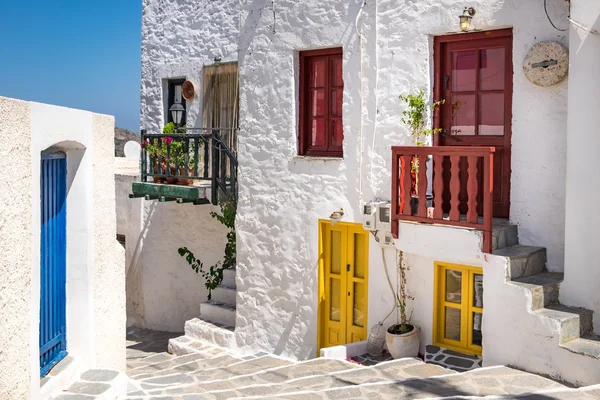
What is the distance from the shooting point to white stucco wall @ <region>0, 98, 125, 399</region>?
454cm

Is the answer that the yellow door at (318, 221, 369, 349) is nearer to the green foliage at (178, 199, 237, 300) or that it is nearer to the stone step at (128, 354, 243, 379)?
the stone step at (128, 354, 243, 379)

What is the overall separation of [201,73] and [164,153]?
2.25 m

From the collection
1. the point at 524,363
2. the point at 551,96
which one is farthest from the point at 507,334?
the point at 551,96

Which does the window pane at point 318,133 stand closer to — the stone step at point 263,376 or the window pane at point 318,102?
the window pane at point 318,102

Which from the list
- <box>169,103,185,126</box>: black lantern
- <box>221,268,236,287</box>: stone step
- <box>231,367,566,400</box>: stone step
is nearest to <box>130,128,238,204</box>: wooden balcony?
<box>169,103,185,126</box>: black lantern

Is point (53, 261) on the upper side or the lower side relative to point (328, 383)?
upper

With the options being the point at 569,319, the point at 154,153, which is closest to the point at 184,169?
the point at 154,153

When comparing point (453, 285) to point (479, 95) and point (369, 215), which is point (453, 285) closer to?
point (369, 215)

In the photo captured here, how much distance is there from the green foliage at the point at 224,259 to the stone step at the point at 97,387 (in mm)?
5072

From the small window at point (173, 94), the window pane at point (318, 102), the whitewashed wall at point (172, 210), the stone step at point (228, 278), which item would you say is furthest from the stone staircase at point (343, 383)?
the small window at point (173, 94)

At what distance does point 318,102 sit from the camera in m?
9.36

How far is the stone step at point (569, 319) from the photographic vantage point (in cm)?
627

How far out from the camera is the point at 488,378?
6.37 metres

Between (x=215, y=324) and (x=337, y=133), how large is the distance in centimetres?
375
